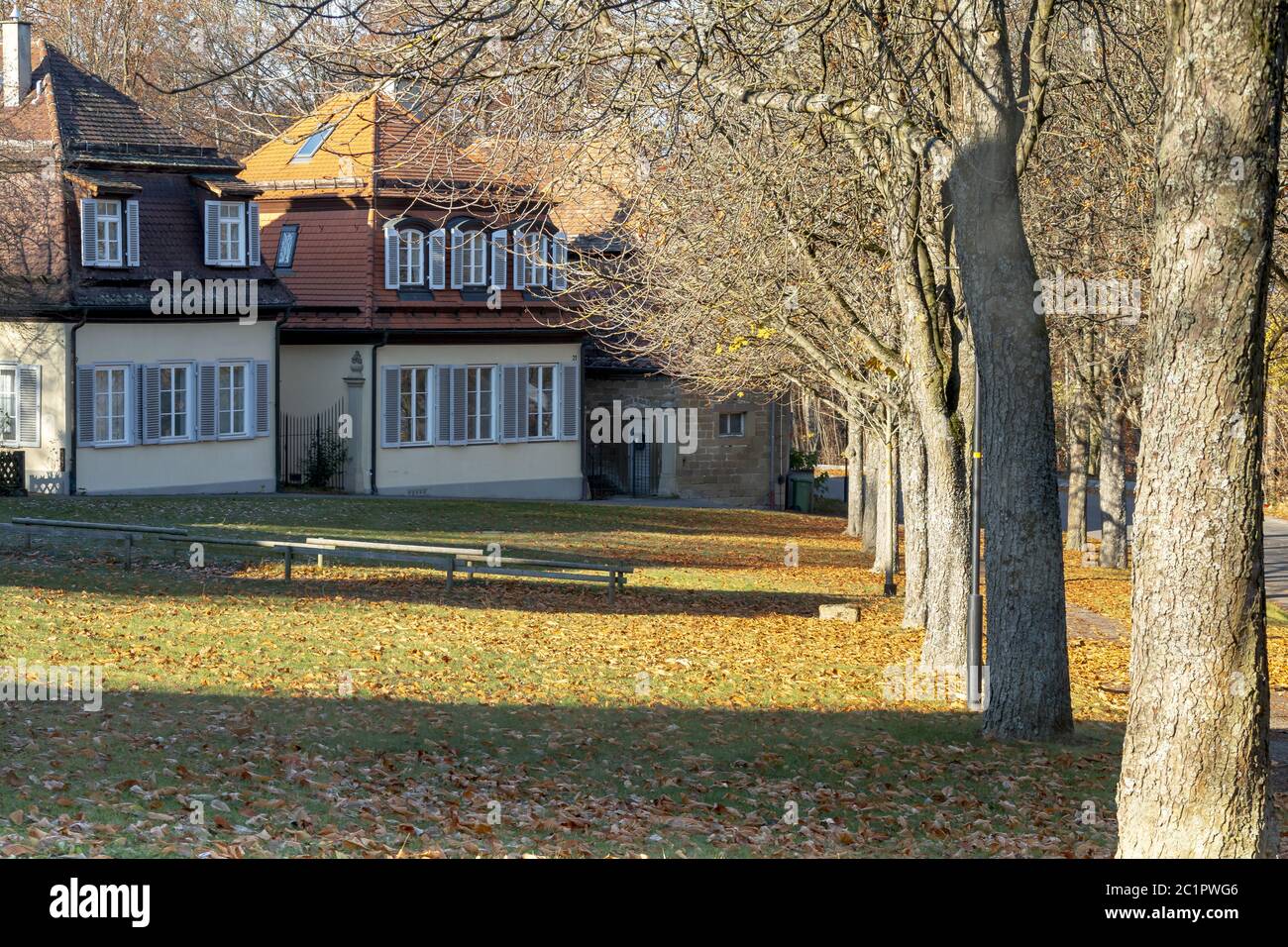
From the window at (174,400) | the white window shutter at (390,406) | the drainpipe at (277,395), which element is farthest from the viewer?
the white window shutter at (390,406)

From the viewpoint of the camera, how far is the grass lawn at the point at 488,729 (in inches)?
347

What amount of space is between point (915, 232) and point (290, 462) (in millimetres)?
25600

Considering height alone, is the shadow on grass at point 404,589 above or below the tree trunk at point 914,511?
below

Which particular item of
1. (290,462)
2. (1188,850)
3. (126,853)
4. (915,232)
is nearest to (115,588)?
(915,232)

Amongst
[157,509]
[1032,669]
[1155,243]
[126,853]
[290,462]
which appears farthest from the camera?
[290,462]

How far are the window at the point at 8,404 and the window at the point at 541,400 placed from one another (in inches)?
537

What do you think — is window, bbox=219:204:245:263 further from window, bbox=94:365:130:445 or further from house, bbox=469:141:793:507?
house, bbox=469:141:793:507

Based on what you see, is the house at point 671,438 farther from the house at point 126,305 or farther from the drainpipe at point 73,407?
the drainpipe at point 73,407

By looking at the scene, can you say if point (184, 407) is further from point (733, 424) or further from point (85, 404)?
point (733, 424)

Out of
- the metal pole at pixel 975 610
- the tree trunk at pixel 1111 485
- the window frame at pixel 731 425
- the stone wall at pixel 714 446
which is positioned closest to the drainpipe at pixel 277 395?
the stone wall at pixel 714 446

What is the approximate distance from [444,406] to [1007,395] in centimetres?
2828

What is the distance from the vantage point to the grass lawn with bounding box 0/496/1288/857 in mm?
8820

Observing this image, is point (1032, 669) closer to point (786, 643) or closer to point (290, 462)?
point (786, 643)

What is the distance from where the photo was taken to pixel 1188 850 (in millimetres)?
6875
